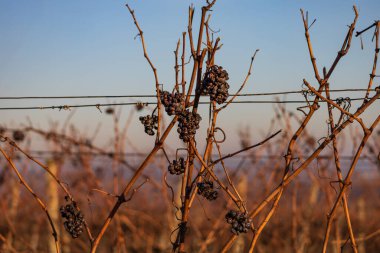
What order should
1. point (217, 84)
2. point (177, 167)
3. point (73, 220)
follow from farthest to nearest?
point (73, 220)
point (177, 167)
point (217, 84)

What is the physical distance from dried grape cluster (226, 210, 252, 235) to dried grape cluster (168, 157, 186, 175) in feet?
0.83

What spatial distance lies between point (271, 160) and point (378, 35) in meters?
2.62

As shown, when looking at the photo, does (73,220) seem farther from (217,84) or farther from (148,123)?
(217,84)

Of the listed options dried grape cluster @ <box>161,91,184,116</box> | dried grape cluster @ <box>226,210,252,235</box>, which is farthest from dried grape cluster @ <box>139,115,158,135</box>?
dried grape cluster @ <box>226,210,252,235</box>

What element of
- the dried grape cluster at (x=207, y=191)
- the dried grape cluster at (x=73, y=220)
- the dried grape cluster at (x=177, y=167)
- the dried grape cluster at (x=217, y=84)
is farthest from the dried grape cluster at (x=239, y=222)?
the dried grape cluster at (x=73, y=220)

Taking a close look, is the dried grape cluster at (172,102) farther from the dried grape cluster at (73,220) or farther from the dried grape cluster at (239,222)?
the dried grape cluster at (73,220)

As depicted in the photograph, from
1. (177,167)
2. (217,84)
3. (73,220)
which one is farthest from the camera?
(73,220)

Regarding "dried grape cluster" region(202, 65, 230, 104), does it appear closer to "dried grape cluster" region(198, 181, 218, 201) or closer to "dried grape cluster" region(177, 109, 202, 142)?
"dried grape cluster" region(177, 109, 202, 142)

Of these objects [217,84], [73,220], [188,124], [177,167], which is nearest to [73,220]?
[73,220]

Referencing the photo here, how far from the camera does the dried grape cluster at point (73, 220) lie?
2070mm

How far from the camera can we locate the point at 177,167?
196 centimetres

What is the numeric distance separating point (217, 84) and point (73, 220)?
0.83 meters

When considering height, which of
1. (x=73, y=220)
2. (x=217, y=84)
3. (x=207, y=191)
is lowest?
(x=73, y=220)

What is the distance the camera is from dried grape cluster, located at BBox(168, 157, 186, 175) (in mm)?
1947
